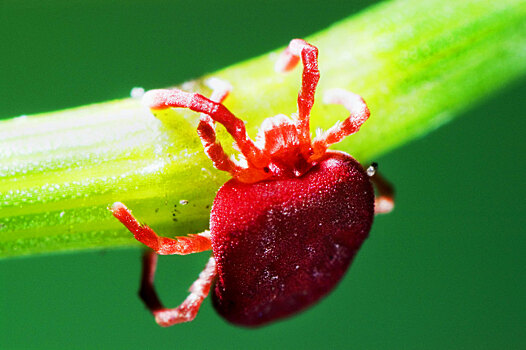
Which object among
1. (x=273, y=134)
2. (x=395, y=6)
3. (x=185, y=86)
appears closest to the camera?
(x=273, y=134)

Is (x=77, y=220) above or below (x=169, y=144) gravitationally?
below

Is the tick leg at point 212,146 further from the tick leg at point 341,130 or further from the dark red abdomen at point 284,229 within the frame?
the tick leg at point 341,130

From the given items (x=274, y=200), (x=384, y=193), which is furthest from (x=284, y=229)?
(x=384, y=193)

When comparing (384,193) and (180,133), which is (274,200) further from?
(384,193)

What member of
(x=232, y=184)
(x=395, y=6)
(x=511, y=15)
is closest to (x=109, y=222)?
(x=232, y=184)

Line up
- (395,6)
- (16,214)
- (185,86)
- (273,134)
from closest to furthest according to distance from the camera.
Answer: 1. (273,134)
2. (16,214)
3. (185,86)
4. (395,6)

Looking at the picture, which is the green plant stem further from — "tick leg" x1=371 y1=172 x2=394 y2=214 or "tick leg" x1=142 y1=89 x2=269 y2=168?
"tick leg" x1=371 y1=172 x2=394 y2=214

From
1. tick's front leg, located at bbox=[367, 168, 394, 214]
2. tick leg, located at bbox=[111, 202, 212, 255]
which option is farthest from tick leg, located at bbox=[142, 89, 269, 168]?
tick's front leg, located at bbox=[367, 168, 394, 214]

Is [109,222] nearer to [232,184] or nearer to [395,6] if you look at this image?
[232,184]
